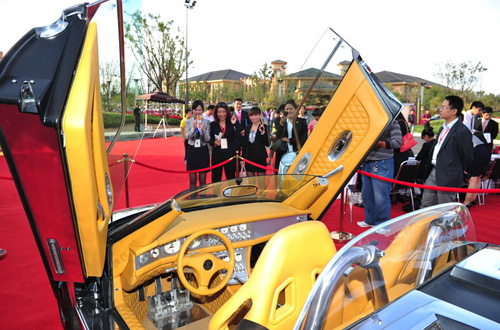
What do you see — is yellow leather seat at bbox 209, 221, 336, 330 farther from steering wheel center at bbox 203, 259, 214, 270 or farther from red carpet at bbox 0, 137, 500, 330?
red carpet at bbox 0, 137, 500, 330

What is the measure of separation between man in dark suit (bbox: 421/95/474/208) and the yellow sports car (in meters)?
2.34

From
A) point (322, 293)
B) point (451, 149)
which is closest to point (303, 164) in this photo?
point (322, 293)

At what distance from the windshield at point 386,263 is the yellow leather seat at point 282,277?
147 mm

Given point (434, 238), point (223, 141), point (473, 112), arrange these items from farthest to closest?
point (473, 112), point (223, 141), point (434, 238)

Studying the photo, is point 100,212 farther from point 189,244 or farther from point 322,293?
point 322,293

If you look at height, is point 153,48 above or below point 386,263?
above

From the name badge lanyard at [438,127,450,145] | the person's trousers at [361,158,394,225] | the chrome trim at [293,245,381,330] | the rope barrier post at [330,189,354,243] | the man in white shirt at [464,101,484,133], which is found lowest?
the rope barrier post at [330,189,354,243]

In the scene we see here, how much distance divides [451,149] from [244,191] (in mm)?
3019

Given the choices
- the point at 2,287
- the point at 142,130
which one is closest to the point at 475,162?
the point at 142,130

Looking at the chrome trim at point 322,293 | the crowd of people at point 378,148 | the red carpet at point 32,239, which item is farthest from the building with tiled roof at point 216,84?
the chrome trim at point 322,293

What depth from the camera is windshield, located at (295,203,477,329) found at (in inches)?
50.6

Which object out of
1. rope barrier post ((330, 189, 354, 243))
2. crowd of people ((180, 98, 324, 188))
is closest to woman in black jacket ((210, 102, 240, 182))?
crowd of people ((180, 98, 324, 188))

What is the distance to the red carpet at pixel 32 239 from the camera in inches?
118

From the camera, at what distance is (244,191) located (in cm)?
285
